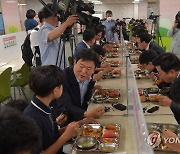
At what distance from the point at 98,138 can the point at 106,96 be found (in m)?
0.90

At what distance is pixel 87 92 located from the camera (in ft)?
8.57

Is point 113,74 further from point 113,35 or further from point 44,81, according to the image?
point 113,35

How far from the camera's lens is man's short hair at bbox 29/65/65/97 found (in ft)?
5.17

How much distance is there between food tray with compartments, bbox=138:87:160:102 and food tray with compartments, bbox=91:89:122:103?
0.23 metres

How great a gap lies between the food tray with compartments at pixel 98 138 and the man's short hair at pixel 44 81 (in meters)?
0.38

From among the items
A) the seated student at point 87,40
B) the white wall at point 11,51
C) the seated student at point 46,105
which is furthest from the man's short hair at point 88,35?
the white wall at point 11,51

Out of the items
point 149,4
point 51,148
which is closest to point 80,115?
point 51,148

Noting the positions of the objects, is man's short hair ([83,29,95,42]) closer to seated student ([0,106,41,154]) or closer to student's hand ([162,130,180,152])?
student's hand ([162,130,180,152])

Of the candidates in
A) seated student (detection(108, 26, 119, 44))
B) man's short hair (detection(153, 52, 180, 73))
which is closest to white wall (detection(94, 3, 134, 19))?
seated student (detection(108, 26, 119, 44))

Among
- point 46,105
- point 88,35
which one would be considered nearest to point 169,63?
point 46,105

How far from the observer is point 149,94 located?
258 cm

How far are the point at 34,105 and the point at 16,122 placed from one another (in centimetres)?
77

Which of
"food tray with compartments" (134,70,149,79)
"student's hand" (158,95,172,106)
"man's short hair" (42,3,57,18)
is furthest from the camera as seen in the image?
"food tray with compartments" (134,70,149,79)

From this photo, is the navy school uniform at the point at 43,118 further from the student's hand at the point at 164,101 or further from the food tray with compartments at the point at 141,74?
the food tray with compartments at the point at 141,74
